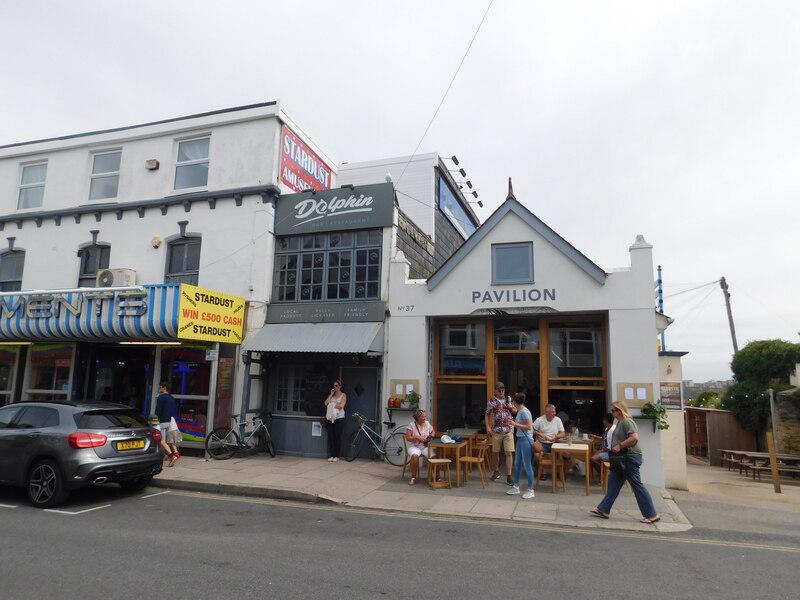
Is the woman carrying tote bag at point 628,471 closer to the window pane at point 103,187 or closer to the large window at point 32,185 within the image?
the window pane at point 103,187

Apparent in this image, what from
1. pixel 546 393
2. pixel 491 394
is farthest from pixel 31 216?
pixel 546 393

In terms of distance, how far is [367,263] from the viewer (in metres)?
12.8

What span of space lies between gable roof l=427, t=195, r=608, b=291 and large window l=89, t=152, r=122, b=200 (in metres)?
10.3

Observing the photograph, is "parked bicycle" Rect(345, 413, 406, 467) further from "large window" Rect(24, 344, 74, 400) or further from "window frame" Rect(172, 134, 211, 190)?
"large window" Rect(24, 344, 74, 400)

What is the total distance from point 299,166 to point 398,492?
946 cm

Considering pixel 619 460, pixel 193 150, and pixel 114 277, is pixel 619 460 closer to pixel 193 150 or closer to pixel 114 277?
pixel 114 277

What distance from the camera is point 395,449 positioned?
460 inches

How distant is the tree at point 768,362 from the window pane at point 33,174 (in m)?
24.5

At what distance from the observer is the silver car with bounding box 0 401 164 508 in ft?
25.4

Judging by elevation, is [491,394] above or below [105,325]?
below

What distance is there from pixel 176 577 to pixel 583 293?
888cm

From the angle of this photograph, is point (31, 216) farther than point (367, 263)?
Yes

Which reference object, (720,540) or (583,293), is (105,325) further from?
(720,540)

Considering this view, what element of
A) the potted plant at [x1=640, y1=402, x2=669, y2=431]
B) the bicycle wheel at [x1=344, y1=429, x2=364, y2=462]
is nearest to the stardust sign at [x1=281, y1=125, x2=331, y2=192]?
the bicycle wheel at [x1=344, y1=429, x2=364, y2=462]
